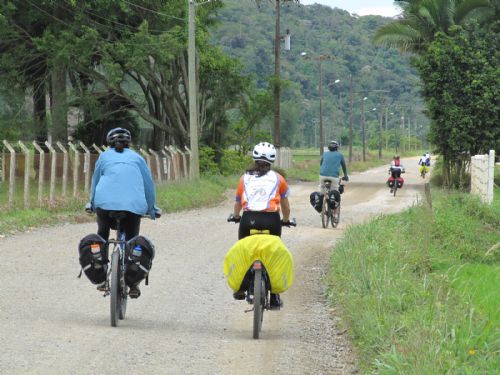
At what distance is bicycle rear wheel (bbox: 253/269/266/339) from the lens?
920 centimetres

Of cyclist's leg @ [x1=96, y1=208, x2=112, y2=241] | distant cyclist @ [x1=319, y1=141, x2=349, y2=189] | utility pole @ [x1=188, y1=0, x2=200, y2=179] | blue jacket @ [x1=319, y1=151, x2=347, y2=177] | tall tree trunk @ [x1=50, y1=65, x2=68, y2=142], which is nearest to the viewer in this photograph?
cyclist's leg @ [x1=96, y1=208, x2=112, y2=241]

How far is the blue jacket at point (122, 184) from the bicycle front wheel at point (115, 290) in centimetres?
49

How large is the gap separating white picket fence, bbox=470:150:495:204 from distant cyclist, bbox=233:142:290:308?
56.9 ft

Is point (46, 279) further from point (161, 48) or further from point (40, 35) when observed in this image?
point (40, 35)

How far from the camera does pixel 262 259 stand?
30.6 ft

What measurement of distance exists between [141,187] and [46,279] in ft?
11.3

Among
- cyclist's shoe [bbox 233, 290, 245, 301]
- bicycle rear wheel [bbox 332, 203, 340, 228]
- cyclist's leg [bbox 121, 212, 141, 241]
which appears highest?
cyclist's leg [bbox 121, 212, 141, 241]

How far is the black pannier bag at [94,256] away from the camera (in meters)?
9.80

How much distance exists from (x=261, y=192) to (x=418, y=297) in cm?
196

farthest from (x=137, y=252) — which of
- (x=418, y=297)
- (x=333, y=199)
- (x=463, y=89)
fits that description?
(x=463, y=89)

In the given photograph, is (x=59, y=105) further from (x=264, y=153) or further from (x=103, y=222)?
(x=264, y=153)

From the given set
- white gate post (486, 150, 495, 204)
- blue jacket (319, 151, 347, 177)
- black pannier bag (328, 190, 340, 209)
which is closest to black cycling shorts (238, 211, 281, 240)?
blue jacket (319, 151, 347, 177)

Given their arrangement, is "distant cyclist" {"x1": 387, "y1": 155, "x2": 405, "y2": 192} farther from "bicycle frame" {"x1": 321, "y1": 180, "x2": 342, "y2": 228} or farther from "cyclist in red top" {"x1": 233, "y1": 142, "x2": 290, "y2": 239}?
"cyclist in red top" {"x1": 233, "y1": 142, "x2": 290, "y2": 239}

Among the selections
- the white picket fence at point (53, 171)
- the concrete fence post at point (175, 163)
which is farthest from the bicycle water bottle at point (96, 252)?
the concrete fence post at point (175, 163)
